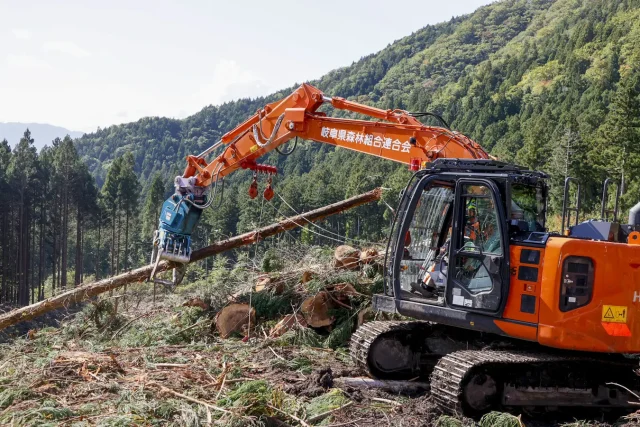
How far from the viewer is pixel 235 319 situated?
10.2 metres

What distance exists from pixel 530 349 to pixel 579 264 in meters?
1.15

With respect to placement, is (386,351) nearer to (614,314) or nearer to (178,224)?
(614,314)

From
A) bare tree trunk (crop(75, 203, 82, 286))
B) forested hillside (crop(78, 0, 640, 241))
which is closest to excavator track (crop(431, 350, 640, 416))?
forested hillside (crop(78, 0, 640, 241))

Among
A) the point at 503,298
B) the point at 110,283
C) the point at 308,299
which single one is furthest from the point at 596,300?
the point at 110,283

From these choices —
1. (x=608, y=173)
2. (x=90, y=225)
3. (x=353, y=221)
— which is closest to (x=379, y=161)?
(x=353, y=221)

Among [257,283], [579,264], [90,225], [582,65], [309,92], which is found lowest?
[90,225]

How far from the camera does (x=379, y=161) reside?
8762 centimetres

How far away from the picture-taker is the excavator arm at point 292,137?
864cm

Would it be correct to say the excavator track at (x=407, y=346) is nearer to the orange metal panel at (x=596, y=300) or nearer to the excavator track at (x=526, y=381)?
the excavator track at (x=526, y=381)

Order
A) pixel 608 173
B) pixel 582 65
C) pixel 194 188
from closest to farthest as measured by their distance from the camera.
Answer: pixel 194 188 → pixel 608 173 → pixel 582 65

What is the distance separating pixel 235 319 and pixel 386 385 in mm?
3670

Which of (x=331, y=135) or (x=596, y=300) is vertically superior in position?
(x=331, y=135)

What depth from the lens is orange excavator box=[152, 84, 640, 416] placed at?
244 inches

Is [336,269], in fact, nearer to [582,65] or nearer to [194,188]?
[194,188]
